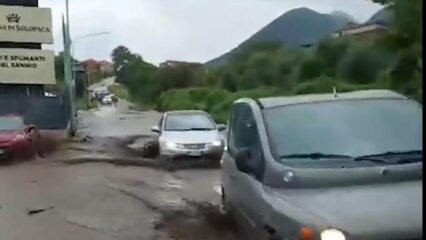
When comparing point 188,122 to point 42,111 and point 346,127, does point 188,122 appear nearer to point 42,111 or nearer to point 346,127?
point 346,127

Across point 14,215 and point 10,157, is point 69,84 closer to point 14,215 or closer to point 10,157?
point 10,157

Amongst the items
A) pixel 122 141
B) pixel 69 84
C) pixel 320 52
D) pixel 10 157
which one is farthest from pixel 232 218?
pixel 320 52

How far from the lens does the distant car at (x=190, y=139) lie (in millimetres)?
19562

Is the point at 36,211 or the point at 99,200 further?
the point at 99,200

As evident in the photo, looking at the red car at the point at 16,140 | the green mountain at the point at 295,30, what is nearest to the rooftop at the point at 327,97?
the red car at the point at 16,140

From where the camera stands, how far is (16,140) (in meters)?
23.0

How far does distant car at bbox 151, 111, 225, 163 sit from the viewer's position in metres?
19.6

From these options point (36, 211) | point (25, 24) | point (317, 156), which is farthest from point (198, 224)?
point (25, 24)

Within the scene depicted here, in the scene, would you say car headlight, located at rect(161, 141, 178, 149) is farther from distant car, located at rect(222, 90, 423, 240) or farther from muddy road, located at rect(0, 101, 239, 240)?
distant car, located at rect(222, 90, 423, 240)

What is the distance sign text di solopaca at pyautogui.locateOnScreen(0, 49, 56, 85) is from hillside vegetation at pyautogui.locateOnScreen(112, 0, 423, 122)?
913cm

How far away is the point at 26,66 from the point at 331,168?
1403 inches

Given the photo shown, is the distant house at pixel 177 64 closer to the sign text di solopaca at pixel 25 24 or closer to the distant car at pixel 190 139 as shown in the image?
the sign text di solopaca at pixel 25 24

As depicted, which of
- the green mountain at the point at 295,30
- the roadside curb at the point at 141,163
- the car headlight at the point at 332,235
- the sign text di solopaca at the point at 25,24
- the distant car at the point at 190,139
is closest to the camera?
the car headlight at the point at 332,235

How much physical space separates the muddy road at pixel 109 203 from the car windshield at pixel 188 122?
1.99m
